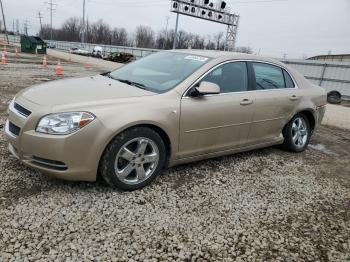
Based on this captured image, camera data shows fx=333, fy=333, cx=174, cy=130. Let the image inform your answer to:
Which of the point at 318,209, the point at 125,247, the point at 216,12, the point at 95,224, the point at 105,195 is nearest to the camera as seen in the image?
the point at 125,247

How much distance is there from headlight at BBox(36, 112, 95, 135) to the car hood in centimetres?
18

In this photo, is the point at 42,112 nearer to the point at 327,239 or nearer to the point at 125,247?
the point at 125,247

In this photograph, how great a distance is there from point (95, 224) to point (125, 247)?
41cm

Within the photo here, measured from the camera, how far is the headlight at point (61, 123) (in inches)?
122

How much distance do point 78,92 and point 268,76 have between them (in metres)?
→ 2.80

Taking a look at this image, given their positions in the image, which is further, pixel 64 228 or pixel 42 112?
pixel 42 112

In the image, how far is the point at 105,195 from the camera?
136 inches

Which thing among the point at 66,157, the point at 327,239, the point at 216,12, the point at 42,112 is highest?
the point at 216,12

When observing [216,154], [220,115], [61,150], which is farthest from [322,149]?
[61,150]

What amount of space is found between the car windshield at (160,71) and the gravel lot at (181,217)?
44.3 inches

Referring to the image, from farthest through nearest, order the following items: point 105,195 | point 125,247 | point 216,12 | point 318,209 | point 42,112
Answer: point 216,12, point 318,209, point 105,195, point 42,112, point 125,247

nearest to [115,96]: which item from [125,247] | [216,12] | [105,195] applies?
[105,195]

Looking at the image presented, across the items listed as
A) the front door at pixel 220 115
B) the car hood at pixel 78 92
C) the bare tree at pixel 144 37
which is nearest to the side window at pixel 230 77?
the front door at pixel 220 115

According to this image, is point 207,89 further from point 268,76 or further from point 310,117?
point 310,117
